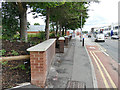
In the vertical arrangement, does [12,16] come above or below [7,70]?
above

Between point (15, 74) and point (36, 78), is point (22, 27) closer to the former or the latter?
point (15, 74)

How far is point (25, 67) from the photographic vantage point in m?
3.39

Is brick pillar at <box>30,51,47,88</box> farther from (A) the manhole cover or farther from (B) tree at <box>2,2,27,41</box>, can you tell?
(B) tree at <box>2,2,27,41</box>

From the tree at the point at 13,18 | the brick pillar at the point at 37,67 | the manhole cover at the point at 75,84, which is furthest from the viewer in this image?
the tree at the point at 13,18

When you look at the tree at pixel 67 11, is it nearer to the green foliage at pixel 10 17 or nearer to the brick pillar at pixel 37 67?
the green foliage at pixel 10 17

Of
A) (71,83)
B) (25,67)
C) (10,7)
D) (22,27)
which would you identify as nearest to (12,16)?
(10,7)

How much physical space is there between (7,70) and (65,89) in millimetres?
1944

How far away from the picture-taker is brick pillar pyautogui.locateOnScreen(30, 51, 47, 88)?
285 cm

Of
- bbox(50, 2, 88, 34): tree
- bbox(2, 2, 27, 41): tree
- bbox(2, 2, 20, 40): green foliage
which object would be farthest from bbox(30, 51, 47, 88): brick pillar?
bbox(50, 2, 88, 34): tree

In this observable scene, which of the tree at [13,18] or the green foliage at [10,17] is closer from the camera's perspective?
the tree at [13,18]

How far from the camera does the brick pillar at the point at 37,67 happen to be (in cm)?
285

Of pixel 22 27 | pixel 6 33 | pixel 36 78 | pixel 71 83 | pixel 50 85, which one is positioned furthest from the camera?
pixel 22 27

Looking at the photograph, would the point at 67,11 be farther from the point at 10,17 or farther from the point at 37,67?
the point at 37,67

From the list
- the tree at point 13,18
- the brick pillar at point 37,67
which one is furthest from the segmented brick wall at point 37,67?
the tree at point 13,18
